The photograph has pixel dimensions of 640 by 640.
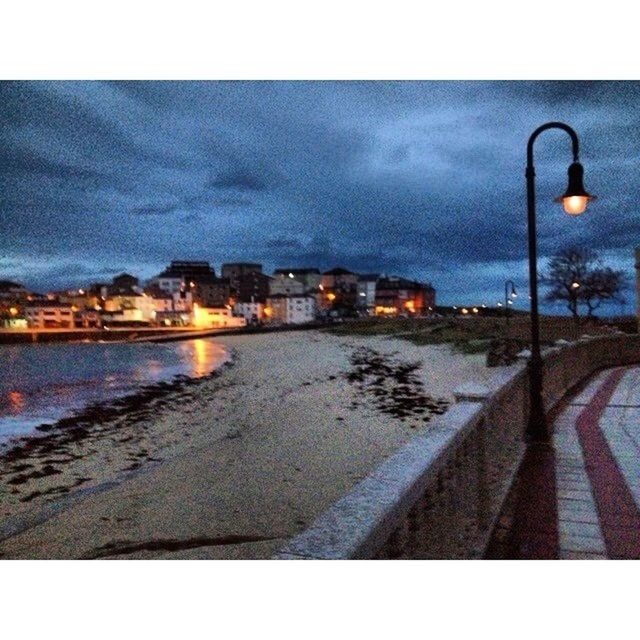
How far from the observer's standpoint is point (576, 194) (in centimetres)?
493

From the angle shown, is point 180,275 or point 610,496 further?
point 180,275

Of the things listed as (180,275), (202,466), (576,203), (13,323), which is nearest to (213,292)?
(180,275)

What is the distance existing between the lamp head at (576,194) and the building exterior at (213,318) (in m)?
67.4

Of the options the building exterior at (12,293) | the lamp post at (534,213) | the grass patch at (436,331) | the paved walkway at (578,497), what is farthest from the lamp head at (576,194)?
the building exterior at (12,293)

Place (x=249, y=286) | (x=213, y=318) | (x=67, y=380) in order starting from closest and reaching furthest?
1. (x=67, y=380)
2. (x=213, y=318)
3. (x=249, y=286)

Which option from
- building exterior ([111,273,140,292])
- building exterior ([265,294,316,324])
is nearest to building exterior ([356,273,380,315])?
building exterior ([265,294,316,324])

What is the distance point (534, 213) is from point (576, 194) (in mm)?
471

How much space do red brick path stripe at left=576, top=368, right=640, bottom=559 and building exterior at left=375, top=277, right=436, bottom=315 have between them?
74.0 m

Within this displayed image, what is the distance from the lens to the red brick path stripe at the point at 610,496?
324cm

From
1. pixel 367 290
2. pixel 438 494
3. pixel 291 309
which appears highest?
pixel 367 290

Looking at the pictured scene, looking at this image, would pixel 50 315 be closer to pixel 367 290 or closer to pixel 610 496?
pixel 367 290

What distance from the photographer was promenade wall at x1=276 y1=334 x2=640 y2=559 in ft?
5.92
